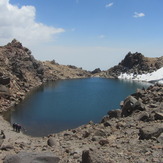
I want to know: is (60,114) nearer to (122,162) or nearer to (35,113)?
(35,113)

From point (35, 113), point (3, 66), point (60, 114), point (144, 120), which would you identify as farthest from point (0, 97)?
point (144, 120)

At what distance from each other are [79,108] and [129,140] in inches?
2449

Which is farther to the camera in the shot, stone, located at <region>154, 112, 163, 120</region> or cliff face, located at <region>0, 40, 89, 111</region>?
cliff face, located at <region>0, 40, 89, 111</region>

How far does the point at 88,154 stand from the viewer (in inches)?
712

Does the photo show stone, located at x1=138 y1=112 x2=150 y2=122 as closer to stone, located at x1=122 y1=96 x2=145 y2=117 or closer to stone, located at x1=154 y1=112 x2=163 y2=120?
stone, located at x1=154 y1=112 x2=163 y2=120

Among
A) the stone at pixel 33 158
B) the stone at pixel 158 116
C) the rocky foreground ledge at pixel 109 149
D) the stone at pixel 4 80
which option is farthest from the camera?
the stone at pixel 4 80

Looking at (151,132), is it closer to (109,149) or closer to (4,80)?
(109,149)

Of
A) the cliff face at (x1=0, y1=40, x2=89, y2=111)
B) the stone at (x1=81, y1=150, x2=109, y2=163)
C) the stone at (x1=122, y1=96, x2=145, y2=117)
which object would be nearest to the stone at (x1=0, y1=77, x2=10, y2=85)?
the cliff face at (x1=0, y1=40, x2=89, y2=111)

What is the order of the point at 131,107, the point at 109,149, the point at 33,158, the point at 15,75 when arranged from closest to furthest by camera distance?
the point at 33,158 → the point at 109,149 → the point at 131,107 → the point at 15,75

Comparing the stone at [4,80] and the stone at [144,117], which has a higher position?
the stone at [4,80]

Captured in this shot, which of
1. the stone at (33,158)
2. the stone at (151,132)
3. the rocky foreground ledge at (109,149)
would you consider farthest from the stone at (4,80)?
the stone at (33,158)

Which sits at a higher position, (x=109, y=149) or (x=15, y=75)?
(x=15, y=75)

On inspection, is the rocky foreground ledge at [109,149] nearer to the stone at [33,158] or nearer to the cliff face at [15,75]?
the stone at [33,158]

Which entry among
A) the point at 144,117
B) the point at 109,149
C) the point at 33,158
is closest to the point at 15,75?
the point at 144,117
